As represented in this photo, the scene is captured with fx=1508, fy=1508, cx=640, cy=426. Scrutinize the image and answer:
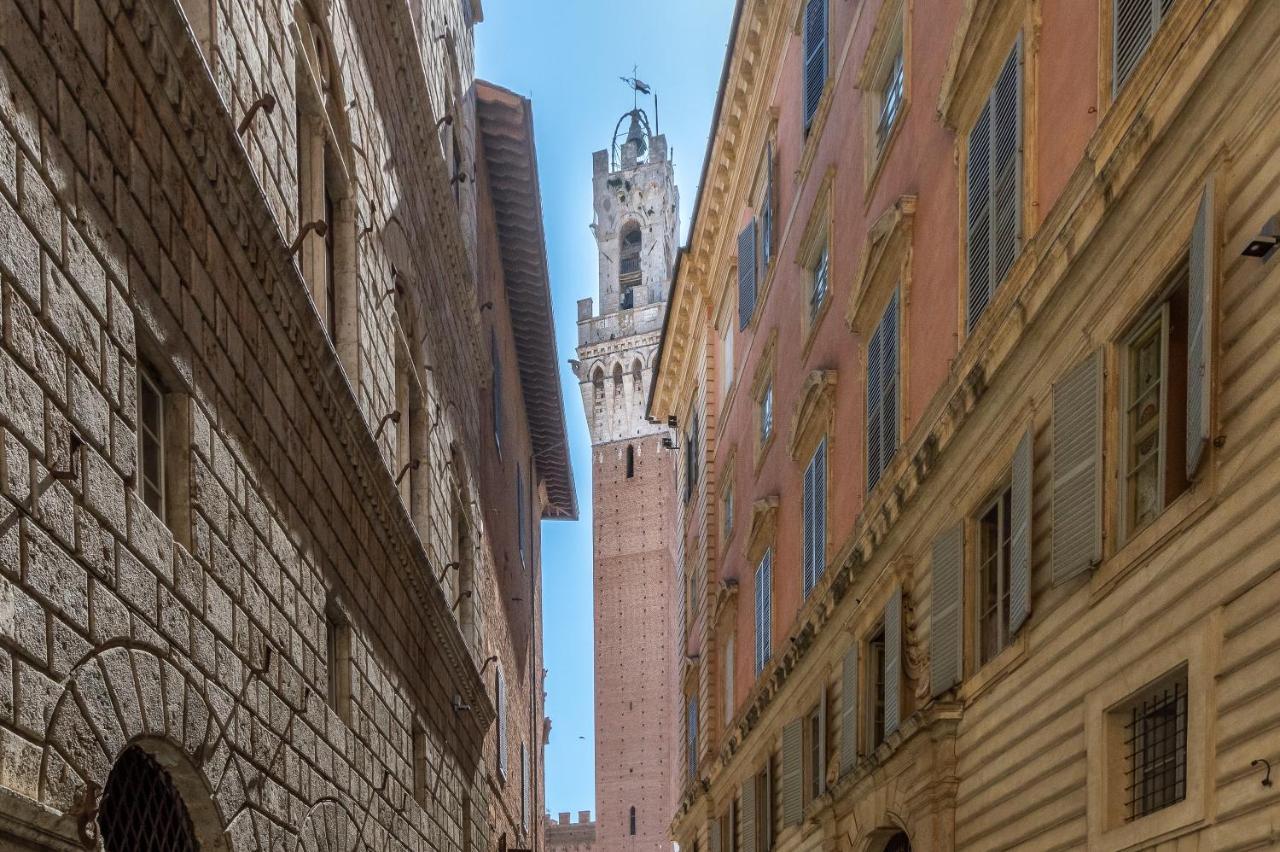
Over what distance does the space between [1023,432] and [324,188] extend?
5.24m

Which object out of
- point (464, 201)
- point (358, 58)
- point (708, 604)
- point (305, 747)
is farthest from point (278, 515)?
point (708, 604)

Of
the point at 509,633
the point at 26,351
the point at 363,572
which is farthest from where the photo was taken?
the point at 509,633

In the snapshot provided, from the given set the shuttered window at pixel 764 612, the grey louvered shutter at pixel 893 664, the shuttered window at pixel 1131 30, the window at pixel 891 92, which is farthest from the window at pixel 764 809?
the shuttered window at pixel 1131 30

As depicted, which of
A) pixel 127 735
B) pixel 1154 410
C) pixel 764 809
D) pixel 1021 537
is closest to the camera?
A: pixel 127 735

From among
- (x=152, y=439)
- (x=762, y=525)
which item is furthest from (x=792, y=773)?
(x=152, y=439)

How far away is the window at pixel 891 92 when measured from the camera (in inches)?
520

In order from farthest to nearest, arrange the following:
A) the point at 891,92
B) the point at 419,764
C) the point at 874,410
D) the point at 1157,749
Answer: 1. the point at 419,764
2. the point at 891,92
3. the point at 874,410
4. the point at 1157,749

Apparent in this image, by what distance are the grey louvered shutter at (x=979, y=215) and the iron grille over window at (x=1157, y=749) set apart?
3.54 metres

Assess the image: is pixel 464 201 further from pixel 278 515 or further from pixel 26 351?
Answer: pixel 26 351

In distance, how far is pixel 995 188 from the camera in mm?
10078

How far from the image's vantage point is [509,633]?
1076 inches

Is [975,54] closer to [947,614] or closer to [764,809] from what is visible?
[947,614]

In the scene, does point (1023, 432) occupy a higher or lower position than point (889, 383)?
lower

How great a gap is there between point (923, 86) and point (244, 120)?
6.03 meters
